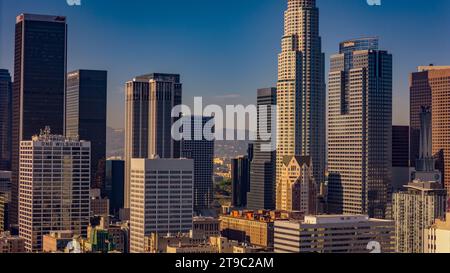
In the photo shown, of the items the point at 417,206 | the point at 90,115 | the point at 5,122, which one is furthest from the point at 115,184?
the point at 417,206

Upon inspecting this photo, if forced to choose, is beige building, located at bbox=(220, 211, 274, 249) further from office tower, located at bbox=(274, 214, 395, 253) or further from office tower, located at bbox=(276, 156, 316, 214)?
office tower, located at bbox=(276, 156, 316, 214)

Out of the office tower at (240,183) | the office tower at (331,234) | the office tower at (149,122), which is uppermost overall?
the office tower at (149,122)

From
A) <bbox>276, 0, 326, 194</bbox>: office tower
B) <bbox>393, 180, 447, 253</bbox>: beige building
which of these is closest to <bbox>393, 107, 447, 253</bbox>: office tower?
<bbox>393, 180, 447, 253</bbox>: beige building

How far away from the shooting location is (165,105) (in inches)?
549

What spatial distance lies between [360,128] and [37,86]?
7.79m

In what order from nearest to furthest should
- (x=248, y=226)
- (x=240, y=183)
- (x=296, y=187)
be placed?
(x=248, y=226)
(x=240, y=183)
(x=296, y=187)

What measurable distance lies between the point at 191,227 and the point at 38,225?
Answer: 7.84 feet

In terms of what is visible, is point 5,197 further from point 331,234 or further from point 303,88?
point 303,88

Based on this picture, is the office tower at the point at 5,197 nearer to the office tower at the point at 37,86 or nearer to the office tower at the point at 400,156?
the office tower at the point at 37,86

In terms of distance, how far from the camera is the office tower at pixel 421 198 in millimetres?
11195

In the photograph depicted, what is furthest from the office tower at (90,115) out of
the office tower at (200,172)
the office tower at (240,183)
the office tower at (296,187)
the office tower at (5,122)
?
the office tower at (296,187)

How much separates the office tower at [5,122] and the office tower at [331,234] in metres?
6.24

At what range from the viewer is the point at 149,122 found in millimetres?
14555
